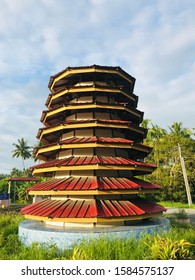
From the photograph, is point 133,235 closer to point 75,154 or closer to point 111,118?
point 75,154

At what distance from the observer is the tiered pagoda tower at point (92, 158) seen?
11.2 m

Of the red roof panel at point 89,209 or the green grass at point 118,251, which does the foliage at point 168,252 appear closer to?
the green grass at point 118,251

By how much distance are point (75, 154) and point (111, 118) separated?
3140 mm

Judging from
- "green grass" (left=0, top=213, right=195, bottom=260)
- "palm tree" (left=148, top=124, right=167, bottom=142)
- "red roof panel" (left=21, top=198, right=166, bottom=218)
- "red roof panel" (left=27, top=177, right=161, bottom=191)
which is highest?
"palm tree" (left=148, top=124, right=167, bottom=142)

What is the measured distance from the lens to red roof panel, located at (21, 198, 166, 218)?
423 inches

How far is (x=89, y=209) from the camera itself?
36.2 feet

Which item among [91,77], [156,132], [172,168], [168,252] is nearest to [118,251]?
[168,252]

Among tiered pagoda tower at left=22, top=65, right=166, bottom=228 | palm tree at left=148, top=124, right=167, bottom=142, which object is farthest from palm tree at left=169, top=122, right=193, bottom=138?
tiered pagoda tower at left=22, top=65, right=166, bottom=228

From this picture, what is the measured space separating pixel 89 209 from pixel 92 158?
9.00ft

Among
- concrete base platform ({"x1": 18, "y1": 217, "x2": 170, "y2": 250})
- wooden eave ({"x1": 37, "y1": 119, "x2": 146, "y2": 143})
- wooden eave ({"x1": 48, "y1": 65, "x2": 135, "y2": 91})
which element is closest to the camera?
concrete base platform ({"x1": 18, "y1": 217, "x2": 170, "y2": 250})

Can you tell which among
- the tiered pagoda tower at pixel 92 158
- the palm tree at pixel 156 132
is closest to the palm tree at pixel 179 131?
the palm tree at pixel 156 132

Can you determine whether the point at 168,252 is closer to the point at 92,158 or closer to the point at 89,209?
the point at 89,209

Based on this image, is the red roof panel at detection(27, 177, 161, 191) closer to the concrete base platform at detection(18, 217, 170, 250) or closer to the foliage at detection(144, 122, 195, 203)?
the concrete base platform at detection(18, 217, 170, 250)

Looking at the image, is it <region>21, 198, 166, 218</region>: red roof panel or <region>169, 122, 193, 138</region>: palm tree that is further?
<region>169, 122, 193, 138</region>: palm tree
